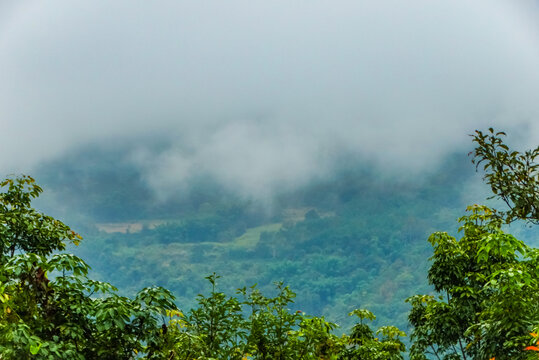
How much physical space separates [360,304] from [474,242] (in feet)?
462

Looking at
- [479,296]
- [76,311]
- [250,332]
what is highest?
[479,296]

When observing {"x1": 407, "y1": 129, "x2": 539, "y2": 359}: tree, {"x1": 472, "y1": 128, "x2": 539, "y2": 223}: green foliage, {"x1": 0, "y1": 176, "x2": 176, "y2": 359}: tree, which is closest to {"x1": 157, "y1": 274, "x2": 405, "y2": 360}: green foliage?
{"x1": 0, "y1": 176, "x2": 176, "y2": 359}: tree

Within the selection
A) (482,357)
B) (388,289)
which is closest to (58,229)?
(482,357)

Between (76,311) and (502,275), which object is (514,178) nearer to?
(502,275)

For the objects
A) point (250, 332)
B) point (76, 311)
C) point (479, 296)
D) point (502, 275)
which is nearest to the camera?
point (76, 311)

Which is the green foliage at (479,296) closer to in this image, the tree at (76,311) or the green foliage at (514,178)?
the green foliage at (514,178)

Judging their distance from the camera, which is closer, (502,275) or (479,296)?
(502,275)

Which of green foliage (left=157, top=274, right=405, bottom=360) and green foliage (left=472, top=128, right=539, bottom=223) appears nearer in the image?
green foliage (left=472, top=128, right=539, bottom=223)

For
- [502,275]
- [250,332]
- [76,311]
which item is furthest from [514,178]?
[76,311]

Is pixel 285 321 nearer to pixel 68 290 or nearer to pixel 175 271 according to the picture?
pixel 68 290

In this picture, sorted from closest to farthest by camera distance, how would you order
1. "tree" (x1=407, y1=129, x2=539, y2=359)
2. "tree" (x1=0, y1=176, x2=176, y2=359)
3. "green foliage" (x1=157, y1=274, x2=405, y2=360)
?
"tree" (x1=0, y1=176, x2=176, y2=359), "tree" (x1=407, y1=129, x2=539, y2=359), "green foliage" (x1=157, y1=274, x2=405, y2=360)

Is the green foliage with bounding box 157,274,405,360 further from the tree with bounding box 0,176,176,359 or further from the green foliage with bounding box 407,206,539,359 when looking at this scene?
the green foliage with bounding box 407,206,539,359

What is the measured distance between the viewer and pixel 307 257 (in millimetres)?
198375

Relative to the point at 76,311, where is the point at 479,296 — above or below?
above
